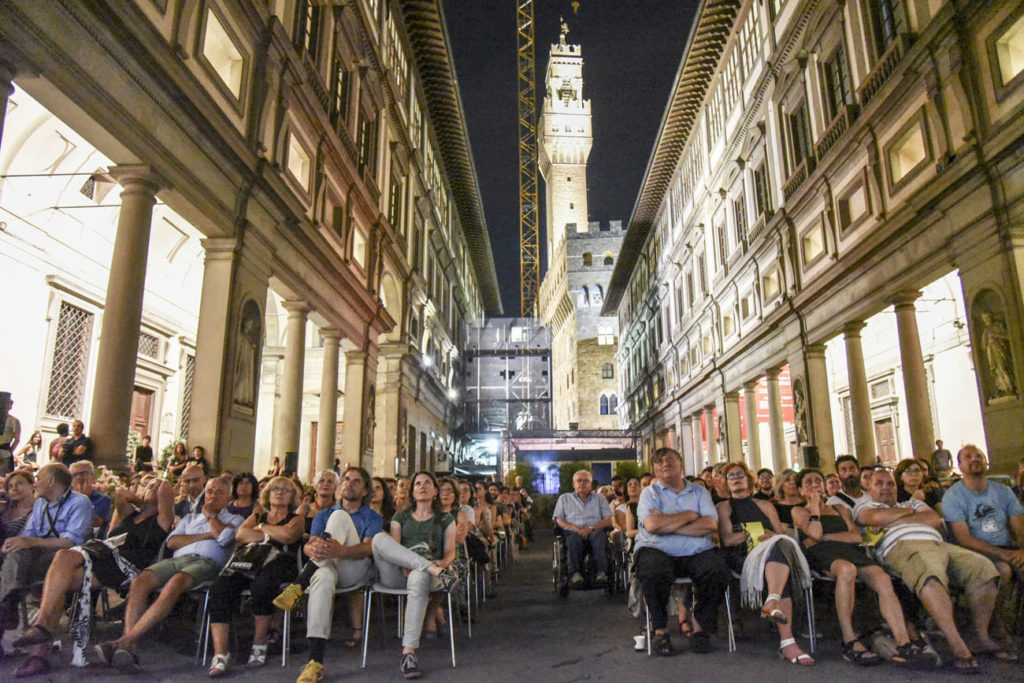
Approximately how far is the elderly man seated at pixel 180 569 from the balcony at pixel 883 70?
14189 mm

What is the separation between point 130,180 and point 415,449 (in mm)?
19044

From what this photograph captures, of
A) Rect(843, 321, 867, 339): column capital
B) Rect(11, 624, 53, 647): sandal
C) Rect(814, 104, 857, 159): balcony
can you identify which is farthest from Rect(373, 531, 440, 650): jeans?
Rect(814, 104, 857, 159): balcony

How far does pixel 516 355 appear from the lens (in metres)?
50.2

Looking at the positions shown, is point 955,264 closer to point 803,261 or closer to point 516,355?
point 803,261

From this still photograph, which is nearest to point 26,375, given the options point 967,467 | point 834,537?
point 834,537

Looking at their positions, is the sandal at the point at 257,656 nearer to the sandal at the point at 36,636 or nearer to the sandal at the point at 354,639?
the sandal at the point at 354,639

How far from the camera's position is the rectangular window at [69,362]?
13.2m

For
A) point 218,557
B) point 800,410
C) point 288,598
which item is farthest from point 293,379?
point 800,410

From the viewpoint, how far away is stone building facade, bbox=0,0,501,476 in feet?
26.4

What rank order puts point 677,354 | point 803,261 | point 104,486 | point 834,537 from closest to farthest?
1. point 834,537
2. point 104,486
3. point 803,261
4. point 677,354

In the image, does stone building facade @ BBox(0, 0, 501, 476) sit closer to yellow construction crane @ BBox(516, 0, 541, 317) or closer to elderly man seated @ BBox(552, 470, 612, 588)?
elderly man seated @ BBox(552, 470, 612, 588)

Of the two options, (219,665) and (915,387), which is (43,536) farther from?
(915,387)

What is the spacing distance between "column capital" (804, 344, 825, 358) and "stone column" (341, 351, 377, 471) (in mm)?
12431

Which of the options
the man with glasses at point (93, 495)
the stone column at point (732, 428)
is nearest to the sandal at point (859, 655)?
the man with glasses at point (93, 495)
